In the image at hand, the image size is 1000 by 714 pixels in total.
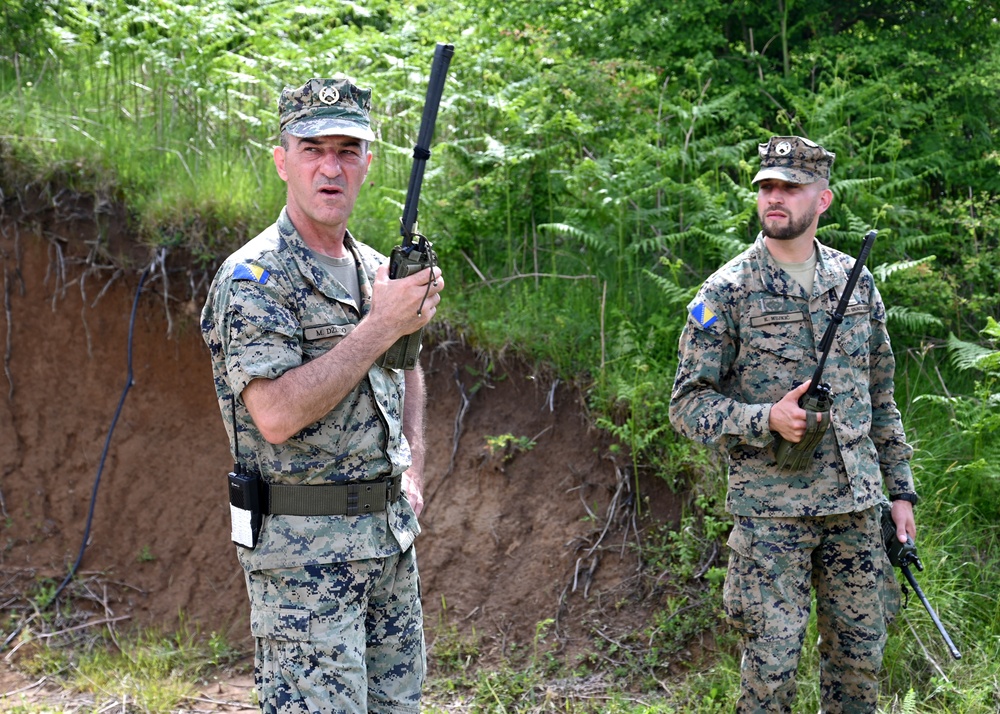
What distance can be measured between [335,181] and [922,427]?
366 centimetres

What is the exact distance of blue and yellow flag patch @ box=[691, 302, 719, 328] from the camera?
147 inches

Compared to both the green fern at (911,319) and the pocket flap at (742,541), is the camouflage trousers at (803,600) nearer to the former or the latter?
the pocket flap at (742,541)

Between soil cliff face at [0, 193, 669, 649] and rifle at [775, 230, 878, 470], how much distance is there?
1.88 meters

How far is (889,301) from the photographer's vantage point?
569cm

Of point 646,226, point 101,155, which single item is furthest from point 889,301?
point 101,155

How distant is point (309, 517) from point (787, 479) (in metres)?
1.76

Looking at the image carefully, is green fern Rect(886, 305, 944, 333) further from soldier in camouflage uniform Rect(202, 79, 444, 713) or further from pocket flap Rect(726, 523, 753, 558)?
soldier in camouflage uniform Rect(202, 79, 444, 713)

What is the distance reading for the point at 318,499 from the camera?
10.0 feet

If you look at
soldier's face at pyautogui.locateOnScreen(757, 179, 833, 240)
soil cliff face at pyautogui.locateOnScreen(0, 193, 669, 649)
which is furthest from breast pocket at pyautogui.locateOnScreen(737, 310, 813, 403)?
soil cliff face at pyautogui.locateOnScreen(0, 193, 669, 649)

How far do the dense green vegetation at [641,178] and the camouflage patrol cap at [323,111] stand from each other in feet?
8.17

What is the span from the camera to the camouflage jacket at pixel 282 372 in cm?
292

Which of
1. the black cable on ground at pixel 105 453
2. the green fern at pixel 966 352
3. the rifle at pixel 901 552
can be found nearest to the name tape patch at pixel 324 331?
the rifle at pixel 901 552

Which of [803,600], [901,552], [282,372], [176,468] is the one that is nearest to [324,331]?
[282,372]

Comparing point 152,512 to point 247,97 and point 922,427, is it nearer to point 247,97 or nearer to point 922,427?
point 247,97
